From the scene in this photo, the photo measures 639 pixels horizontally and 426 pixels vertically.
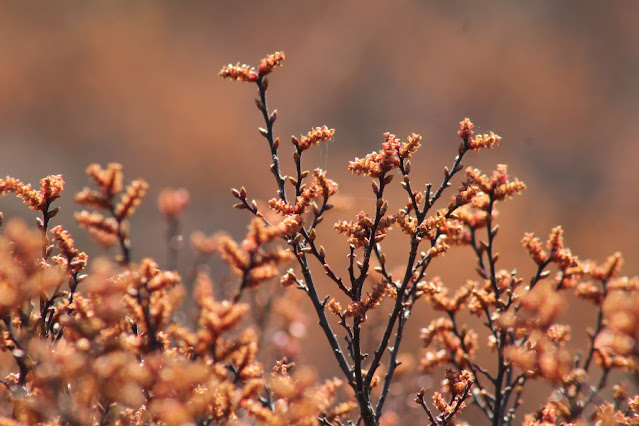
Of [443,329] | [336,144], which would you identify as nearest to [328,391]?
[443,329]

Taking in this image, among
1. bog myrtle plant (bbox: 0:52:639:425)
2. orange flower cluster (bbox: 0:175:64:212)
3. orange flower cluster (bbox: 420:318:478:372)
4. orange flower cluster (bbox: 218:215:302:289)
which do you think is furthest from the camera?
orange flower cluster (bbox: 420:318:478:372)

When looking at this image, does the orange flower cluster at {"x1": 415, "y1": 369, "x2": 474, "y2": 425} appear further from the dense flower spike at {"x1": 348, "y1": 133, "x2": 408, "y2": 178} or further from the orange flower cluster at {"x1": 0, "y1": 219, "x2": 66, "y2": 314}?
the orange flower cluster at {"x1": 0, "y1": 219, "x2": 66, "y2": 314}

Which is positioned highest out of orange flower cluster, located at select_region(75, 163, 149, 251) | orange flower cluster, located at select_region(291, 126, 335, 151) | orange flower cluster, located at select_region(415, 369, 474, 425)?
orange flower cluster, located at select_region(291, 126, 335, 151)

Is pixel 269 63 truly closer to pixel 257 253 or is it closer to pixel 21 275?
pixel 257 253

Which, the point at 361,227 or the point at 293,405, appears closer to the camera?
the point at 293,405

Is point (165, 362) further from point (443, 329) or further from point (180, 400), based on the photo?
point (443, 329)

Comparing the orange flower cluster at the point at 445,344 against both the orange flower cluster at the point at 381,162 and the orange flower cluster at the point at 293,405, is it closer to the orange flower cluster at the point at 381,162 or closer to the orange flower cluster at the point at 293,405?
the orange flower cluster at the point at 293,405

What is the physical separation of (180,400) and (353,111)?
5392 mm

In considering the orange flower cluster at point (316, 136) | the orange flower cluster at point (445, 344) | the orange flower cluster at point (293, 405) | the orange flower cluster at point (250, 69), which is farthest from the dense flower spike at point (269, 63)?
the orange flower cluster at point (445, 344)

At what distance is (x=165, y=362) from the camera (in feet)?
2.89

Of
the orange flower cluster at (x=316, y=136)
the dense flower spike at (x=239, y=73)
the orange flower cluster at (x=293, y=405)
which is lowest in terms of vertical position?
the orange flower cluster at (x=293, y=405)

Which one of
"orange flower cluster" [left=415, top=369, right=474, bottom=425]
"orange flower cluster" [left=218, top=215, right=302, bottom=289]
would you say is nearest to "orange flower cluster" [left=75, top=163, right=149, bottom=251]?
"orange flower cluster" [left=218, top=215, right=302, bottom=289]

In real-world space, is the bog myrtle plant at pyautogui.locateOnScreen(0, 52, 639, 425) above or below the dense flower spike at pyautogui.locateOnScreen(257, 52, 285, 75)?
below

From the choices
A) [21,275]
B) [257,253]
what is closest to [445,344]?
[257,253]
